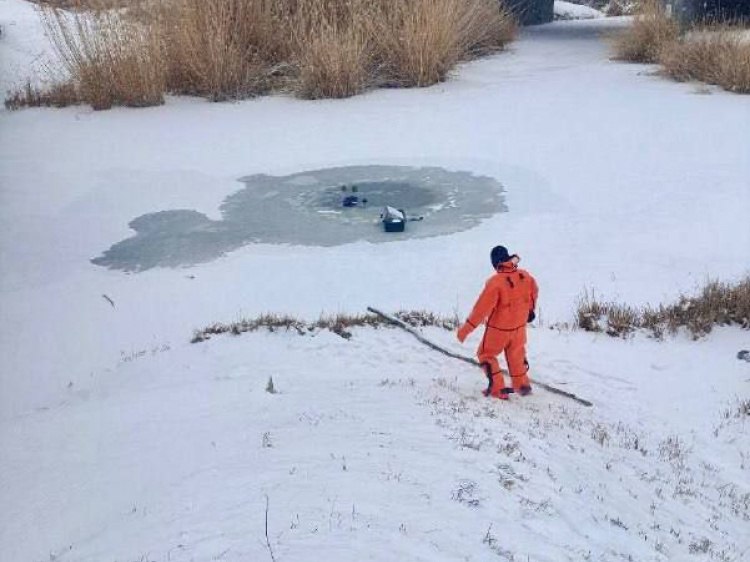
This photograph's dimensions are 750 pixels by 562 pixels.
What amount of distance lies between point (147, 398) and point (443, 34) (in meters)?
9.50

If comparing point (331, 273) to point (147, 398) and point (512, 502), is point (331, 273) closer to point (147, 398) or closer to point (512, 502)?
point (147, 398)

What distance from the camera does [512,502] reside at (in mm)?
3789

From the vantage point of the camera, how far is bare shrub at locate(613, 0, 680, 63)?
1453 centimetres

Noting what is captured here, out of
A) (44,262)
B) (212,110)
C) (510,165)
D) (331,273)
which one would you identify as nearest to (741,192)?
(510,165)

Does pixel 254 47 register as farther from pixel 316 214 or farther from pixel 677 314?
pixel 677 314

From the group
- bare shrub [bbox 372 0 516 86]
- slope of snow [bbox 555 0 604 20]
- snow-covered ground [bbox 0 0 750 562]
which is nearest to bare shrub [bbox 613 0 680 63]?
bare shrub [bbox 372 0 516 86]

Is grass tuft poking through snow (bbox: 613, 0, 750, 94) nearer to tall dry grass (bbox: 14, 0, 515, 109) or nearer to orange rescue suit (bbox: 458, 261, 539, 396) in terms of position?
tall dry grass (bbox: 14, 0, 515, 109)

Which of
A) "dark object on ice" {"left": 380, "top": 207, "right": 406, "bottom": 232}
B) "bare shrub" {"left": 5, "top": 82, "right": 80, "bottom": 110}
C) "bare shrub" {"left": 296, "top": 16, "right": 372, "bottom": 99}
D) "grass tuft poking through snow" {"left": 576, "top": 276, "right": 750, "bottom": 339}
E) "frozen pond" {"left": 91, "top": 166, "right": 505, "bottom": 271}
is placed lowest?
"grass tuft poking through snow" {"left": 576, "top": 276, "right": 750, "bottom": 339}

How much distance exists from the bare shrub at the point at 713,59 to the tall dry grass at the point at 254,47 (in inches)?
125

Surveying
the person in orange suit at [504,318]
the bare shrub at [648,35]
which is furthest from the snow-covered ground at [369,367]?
the bare shrub at [648,35]

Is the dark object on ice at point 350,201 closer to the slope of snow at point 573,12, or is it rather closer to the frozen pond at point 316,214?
the frozen pond at point 316,214

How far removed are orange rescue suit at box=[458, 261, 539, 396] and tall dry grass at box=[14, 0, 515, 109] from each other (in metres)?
8.18

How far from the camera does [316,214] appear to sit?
8.38 metres

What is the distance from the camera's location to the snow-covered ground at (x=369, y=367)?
3.68 meters
